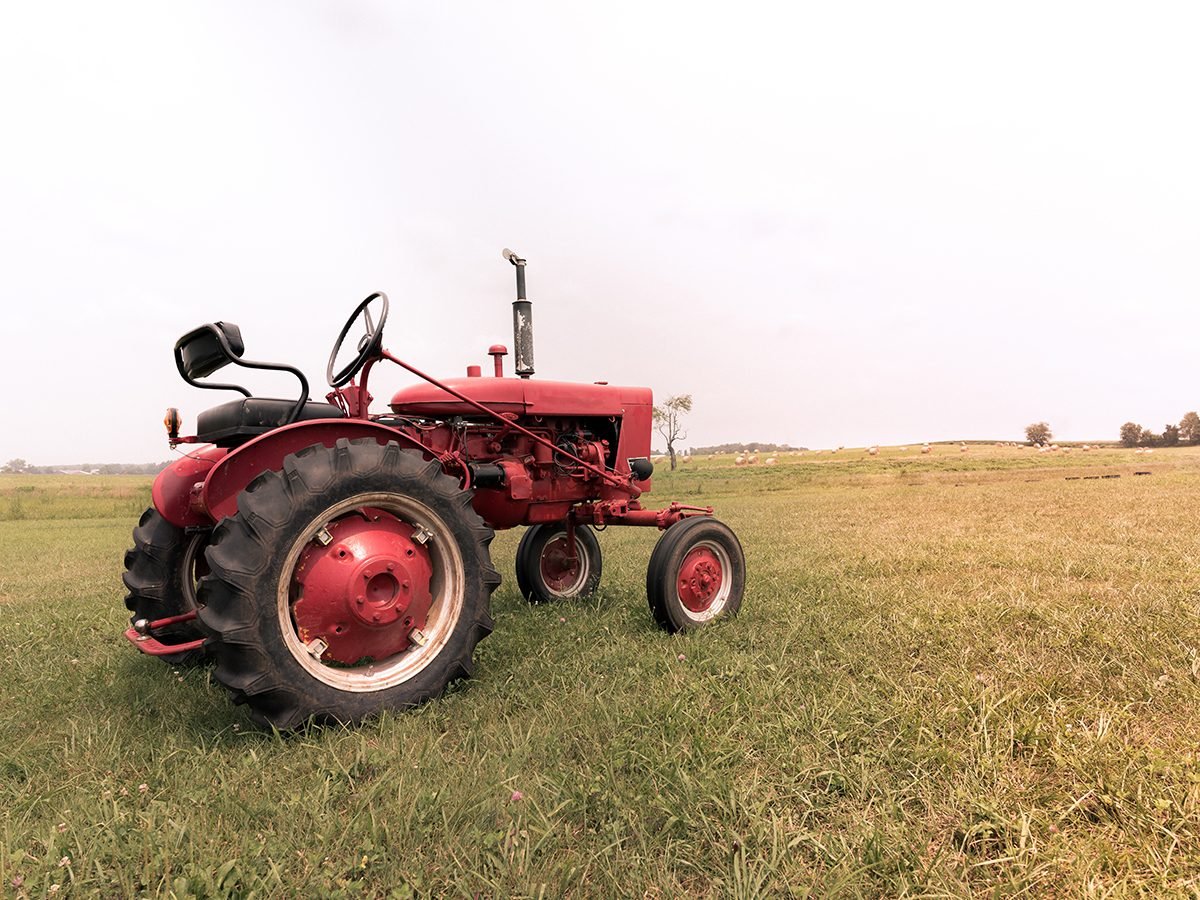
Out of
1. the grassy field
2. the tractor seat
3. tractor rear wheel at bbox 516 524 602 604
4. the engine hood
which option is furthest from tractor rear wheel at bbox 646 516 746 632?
the tractor seat

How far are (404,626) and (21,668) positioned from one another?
2.58 m

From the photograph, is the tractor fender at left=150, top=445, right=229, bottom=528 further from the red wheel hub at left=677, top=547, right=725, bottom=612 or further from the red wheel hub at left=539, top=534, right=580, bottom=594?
the red wheel hub at left=677, top=547, right=725, bottom=612

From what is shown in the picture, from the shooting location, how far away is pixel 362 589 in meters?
2.61

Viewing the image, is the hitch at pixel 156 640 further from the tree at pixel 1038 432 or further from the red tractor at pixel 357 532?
the tree at pixel 1038 432

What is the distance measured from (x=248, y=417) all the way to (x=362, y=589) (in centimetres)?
113

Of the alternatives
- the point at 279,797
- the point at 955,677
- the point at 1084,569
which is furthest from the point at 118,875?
the point at 1084,569

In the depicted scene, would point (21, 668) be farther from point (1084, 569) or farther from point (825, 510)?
point (825, 510)

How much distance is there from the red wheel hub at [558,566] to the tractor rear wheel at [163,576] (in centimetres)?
245

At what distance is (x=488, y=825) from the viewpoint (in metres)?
1.83

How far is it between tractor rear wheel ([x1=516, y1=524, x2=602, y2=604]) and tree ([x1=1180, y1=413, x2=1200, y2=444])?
180 feet

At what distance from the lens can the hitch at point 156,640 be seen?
2.69 meters

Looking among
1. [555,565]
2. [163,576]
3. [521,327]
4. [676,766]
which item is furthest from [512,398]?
[676,766]

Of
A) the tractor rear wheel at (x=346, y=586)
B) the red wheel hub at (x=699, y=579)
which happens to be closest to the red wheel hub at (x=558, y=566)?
the red wheel hub at (x=699, y=579)

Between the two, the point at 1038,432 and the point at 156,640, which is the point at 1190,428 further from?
the point at 156,640
